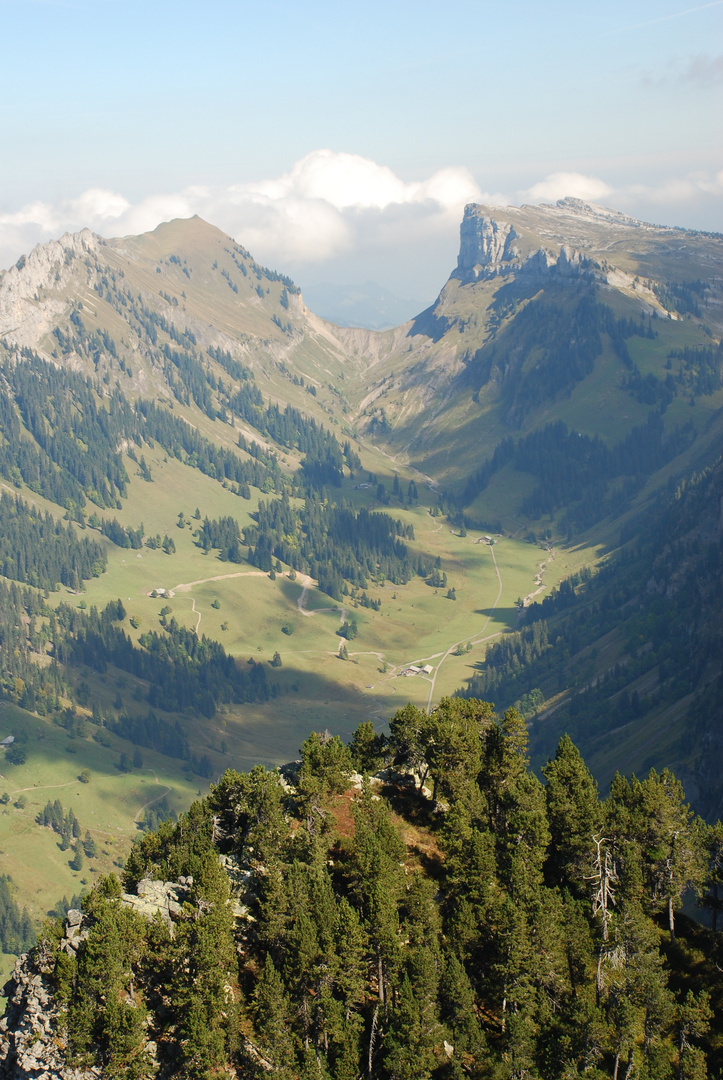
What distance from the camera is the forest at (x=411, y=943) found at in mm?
65812

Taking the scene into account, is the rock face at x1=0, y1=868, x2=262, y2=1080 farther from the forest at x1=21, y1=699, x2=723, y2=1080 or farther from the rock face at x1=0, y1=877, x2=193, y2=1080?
the forest at x1=21, y1=699, x2=723, y2=1080

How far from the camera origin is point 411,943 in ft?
239

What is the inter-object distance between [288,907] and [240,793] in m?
18.0

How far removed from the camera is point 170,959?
66.9 meters

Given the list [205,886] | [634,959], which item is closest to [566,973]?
[634,959]

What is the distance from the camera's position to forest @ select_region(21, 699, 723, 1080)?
65.8 m

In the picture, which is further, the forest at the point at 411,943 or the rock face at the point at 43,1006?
the forest at the point at 411,943

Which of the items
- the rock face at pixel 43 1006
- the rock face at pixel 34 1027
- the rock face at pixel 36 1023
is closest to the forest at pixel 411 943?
the rock face at pixel 43 1006

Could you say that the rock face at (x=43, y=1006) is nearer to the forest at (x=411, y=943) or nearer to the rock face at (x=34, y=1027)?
the rock face at (x=34, y=1027)

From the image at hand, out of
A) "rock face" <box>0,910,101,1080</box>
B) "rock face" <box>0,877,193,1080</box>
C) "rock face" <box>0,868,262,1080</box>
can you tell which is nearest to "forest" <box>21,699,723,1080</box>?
"rock face" <box>0,868,262,1080</box>

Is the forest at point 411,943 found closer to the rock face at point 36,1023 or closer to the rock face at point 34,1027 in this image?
the rock face at point 36,1023

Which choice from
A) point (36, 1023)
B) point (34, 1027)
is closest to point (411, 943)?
point (36, 1023)

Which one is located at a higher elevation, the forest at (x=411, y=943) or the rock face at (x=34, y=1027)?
the forest at (x=411, y=943)

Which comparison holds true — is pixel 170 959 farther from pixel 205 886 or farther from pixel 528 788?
pixel 528 788
